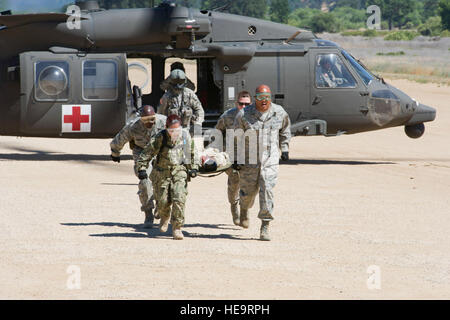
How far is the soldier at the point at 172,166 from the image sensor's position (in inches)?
426

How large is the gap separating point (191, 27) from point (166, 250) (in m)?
8.65

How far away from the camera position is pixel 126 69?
18344mm

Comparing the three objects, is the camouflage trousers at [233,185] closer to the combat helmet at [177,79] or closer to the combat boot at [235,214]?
the combat boot at [235,214]

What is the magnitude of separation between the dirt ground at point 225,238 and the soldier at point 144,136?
0.39 meters

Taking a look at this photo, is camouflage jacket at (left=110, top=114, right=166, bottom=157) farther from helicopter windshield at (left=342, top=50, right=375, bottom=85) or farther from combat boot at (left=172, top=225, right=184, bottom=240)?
helicopter windshield at (left=342, top=50, right=375, bottom=85)

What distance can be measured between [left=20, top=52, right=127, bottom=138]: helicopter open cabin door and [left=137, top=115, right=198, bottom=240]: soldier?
7.67 m

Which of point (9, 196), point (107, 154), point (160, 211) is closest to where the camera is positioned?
point (160, 211)

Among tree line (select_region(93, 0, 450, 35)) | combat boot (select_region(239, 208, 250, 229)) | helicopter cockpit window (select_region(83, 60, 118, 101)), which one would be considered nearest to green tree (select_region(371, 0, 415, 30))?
tree line (select_region(93, 0, 450, 35))

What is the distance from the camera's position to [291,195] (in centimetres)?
1500

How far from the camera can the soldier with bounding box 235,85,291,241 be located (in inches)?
432

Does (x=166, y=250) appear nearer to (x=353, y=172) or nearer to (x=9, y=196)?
(x=9, y=196)

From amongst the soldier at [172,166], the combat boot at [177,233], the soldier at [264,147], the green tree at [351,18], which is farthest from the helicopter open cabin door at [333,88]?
the green tree at [351,18]

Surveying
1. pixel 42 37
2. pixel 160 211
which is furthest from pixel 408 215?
pixel 42 37

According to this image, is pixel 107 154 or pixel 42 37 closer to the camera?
pixel 42 37
